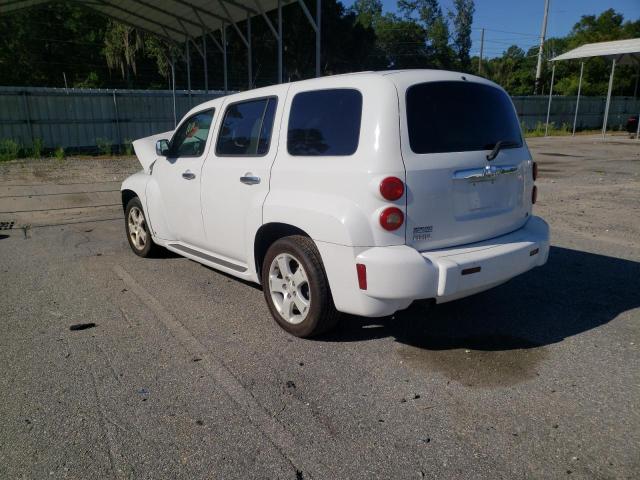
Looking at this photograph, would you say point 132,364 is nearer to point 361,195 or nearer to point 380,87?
point 361,195

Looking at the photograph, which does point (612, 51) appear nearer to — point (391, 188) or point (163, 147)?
point (163, 147)

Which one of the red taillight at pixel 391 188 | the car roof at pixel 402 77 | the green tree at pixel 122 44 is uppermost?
the green tree at pixel 122 44

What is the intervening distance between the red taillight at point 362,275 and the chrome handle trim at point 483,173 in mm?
891

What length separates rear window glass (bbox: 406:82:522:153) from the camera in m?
3.51

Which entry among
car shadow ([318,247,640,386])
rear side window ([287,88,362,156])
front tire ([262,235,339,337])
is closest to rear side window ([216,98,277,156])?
rear side window ([287,88,362,156])

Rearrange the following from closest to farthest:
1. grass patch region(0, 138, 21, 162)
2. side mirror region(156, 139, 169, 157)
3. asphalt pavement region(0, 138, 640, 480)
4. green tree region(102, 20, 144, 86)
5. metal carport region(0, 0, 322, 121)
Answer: asphalt pavement region(0, 138, 640, 480) < side mirror region(156, 139, 169, 157) < metal carport region(0, 0, 322, 121) < grass patch region(0, 138, 21, 162) < green tree region(102, 20, 144, 86)

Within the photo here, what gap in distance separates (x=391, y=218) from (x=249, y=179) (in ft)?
4.72

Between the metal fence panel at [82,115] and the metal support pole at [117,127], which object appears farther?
the metal support pole at [117,127]

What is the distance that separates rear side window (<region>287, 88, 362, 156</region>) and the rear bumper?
0.72m

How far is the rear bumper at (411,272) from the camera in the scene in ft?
11.0

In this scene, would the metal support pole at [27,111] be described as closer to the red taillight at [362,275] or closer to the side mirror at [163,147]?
the side mirror at [163,147]

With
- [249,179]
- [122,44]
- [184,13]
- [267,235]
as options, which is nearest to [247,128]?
[249,179]

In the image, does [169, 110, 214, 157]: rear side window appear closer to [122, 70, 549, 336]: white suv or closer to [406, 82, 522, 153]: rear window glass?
[122, 70, 549, 336]: white suv

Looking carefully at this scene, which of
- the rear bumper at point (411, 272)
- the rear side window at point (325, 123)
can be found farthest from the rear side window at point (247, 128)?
the rear bumper at point (411, 272)
